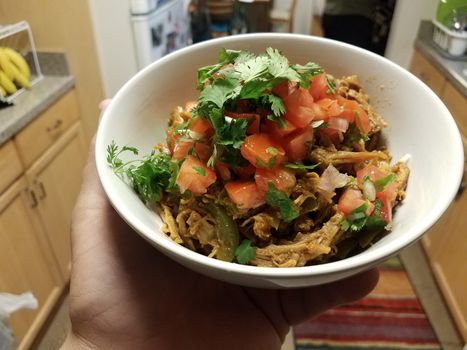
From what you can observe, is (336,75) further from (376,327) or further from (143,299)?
(376,327)

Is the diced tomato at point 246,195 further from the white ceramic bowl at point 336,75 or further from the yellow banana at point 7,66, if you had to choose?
the yellow banana at point 7,66

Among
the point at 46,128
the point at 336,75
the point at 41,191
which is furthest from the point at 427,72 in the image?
the point at 41,191

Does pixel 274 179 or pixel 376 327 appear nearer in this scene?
pixel 274 179

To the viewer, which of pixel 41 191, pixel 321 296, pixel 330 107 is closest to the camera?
pixel 330 107

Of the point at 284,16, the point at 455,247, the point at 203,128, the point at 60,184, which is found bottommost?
the point at 455,247

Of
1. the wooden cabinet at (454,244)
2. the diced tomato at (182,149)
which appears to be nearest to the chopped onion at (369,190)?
the diced tomato at (182,149)

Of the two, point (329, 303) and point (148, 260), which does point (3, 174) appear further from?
point (329, 303)

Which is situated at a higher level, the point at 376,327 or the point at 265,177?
the point at 265,177
